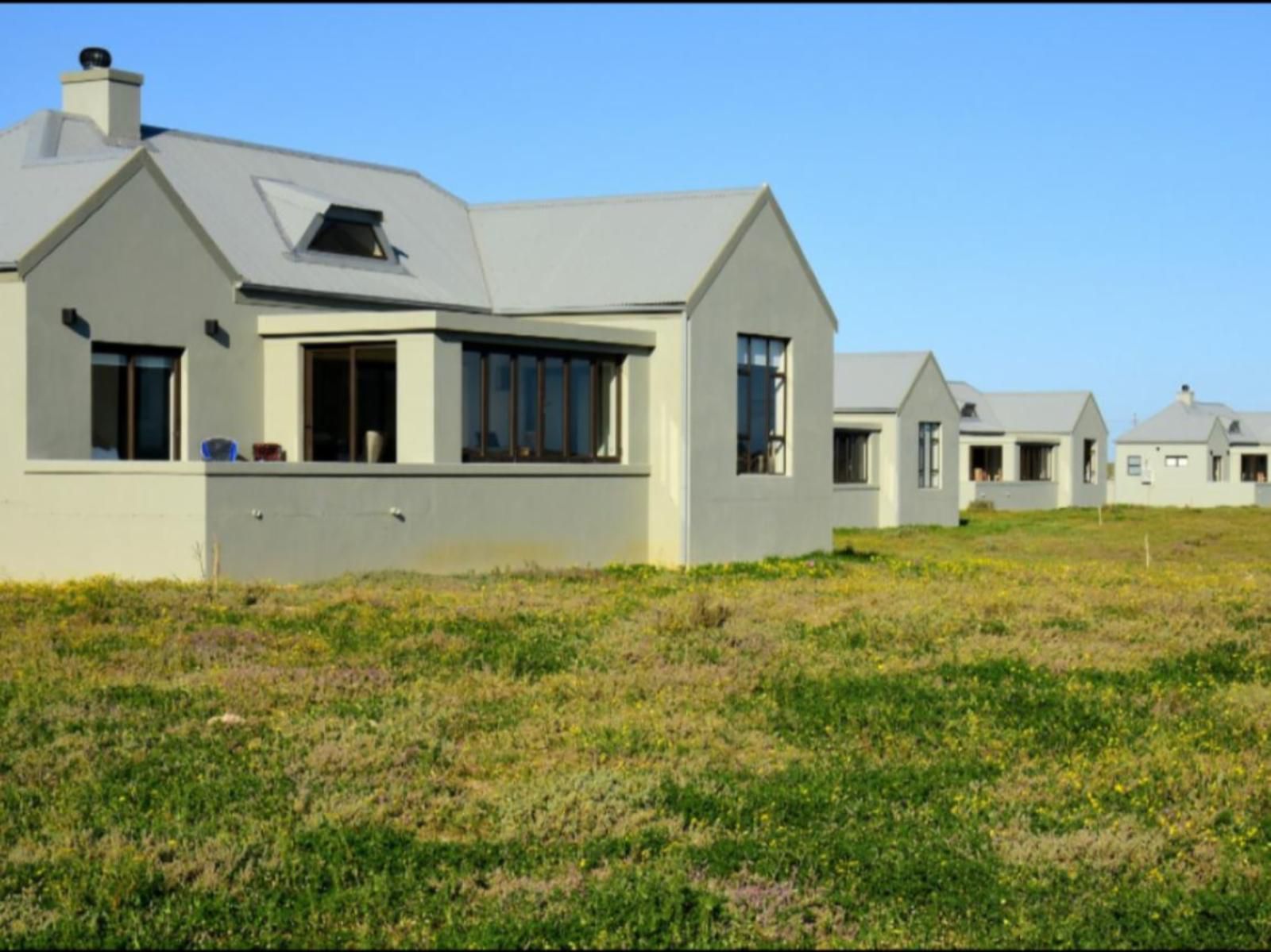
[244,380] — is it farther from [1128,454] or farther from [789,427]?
[1128,454]

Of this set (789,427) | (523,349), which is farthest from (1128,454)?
(523,349)

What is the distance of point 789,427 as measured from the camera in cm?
3044

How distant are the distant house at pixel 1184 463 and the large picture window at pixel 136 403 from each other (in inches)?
2461

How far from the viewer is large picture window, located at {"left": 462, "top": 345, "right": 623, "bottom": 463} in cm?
2562

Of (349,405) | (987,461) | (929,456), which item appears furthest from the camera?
(987,461)

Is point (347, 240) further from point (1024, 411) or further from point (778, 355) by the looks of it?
point (1024, 411)

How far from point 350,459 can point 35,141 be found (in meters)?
7.05

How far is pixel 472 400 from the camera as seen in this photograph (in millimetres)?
25516

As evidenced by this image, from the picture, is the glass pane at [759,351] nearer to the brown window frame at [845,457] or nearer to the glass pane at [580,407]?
the glass pane at [580,407]

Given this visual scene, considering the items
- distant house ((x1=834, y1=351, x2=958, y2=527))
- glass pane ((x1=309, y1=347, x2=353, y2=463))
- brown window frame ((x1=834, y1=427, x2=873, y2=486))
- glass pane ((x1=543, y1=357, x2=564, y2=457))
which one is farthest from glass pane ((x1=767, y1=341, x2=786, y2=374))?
brown window frame ((x1=834, y1=427, x2=873, y2=486))

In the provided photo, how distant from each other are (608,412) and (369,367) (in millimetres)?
4295

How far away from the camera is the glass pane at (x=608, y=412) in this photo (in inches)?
1094

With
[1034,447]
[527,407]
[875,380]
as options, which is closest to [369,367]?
[527,407]

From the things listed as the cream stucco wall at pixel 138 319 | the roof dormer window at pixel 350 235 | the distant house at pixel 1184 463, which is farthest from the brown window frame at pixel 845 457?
the distant house at pixel 1184 463
